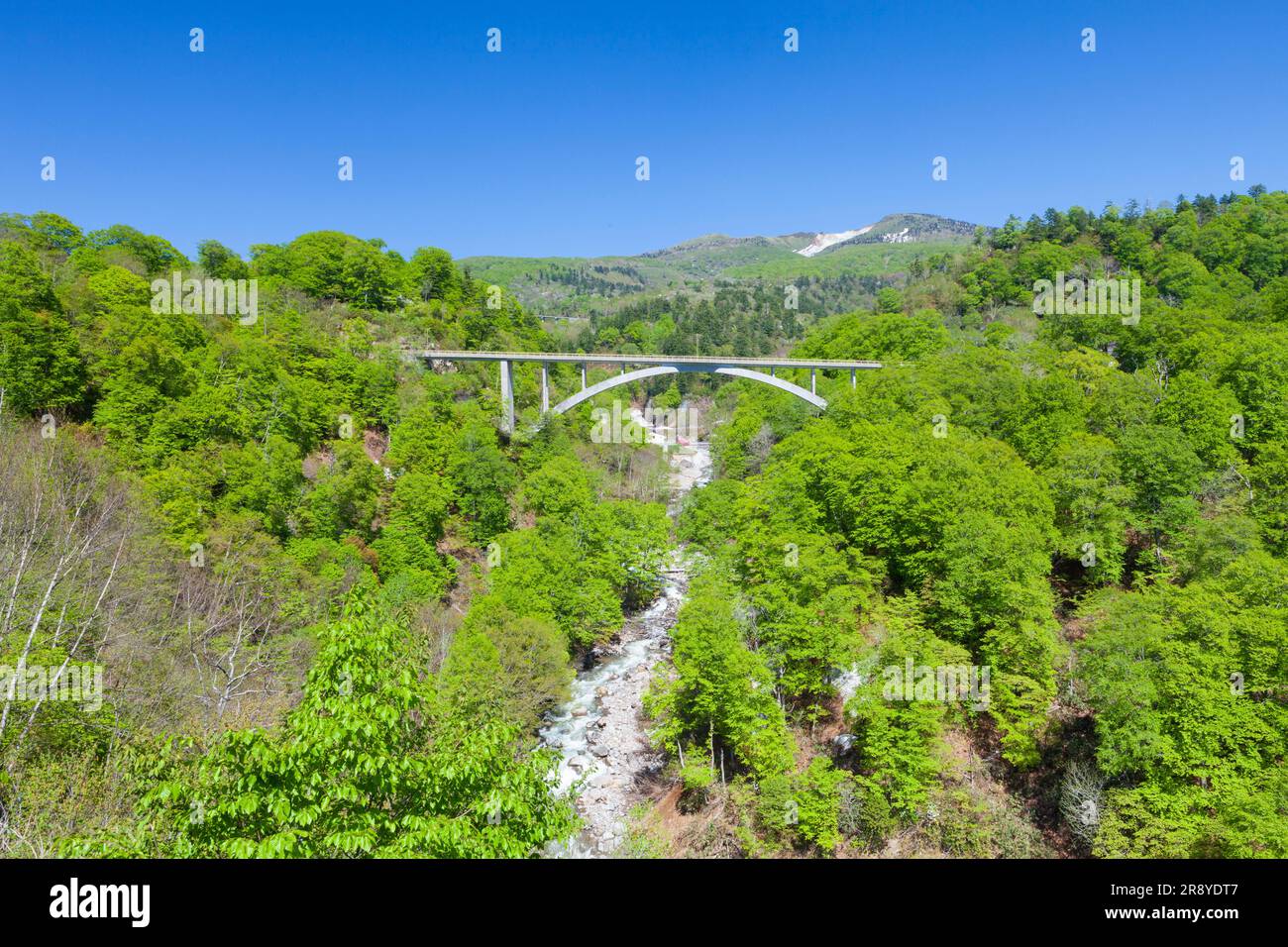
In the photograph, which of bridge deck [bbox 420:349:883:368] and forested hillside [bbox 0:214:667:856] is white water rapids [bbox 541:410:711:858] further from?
bridge deck [bbox 420:349:883:368]

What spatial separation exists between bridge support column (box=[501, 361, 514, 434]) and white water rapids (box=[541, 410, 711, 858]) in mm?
17294

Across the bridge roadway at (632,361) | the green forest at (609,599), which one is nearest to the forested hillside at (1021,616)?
the green forest at (609,599)

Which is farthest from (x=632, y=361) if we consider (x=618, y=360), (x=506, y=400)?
(x=506, y=400)

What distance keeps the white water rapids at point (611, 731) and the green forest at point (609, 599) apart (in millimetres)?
824

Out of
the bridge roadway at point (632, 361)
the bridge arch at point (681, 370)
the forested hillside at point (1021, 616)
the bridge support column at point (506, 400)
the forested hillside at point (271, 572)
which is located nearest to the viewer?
the forested hillside at point (271, 572)

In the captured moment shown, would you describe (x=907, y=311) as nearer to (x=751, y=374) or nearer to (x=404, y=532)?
(x=751, y=374)

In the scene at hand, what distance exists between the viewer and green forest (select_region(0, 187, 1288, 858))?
6.21 meters

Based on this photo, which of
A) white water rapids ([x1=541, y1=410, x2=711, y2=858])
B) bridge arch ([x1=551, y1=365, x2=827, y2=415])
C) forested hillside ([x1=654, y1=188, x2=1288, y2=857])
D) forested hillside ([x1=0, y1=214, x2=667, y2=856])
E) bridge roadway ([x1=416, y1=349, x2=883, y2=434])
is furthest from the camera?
bridge arch ([x1=551, y1=365, x2=827, y2=415])

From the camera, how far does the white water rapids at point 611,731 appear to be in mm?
16328

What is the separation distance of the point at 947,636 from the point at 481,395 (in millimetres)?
32382

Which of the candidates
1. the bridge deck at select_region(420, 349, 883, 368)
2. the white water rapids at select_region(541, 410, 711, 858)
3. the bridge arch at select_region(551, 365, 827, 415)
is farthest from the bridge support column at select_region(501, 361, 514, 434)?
the white water rapids at select_region(541, 410, 711, 858)

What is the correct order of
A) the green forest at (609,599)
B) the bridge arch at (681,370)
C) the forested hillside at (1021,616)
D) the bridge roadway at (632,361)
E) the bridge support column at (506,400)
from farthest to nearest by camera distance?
the bridge arch at (681,370), the bridge roadway at (632,361), the bridge support column at (506,400), the forested hillside at (1021,616), the green forest at (609,599)

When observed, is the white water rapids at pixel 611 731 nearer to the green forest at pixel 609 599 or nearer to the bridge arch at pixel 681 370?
the green forest at pixel 609 599

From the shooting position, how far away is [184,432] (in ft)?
76.3
